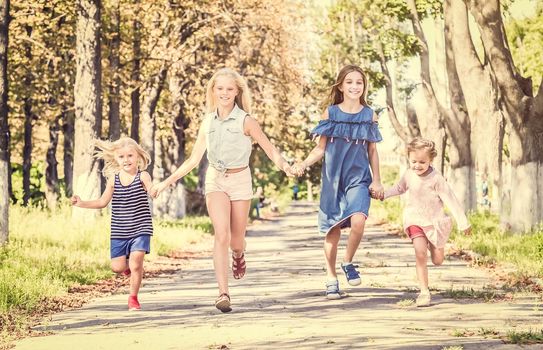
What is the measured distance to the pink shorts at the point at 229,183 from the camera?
35.9 ft

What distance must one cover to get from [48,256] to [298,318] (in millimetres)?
7479

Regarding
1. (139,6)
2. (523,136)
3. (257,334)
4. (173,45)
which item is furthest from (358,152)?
(173,45)

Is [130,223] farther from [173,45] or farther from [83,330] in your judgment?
[173,45]

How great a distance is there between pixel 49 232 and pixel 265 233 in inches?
616

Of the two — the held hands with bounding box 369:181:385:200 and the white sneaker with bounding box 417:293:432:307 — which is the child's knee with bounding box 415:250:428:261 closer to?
the white sneaker with bounding box 417:293:432:307

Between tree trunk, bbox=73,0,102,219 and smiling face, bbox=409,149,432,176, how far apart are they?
1399 cm

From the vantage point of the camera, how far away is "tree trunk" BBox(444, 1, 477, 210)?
3259cm

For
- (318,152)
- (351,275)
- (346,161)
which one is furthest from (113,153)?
(351,275)

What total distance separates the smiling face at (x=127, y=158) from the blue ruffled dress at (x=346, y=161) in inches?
71.5

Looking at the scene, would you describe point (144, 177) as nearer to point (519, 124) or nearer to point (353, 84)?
point (353, 84)

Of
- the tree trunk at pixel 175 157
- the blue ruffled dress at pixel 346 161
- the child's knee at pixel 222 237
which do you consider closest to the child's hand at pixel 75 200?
the child's knee at pixel 222 237

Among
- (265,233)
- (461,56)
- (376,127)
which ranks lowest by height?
(265,233)

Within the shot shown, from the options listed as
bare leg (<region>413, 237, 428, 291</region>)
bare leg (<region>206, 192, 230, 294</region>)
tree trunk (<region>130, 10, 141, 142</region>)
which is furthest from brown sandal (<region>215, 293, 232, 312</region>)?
tree trunk (<region>130, 10, 141, 142</region>)

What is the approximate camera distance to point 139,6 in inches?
1204
